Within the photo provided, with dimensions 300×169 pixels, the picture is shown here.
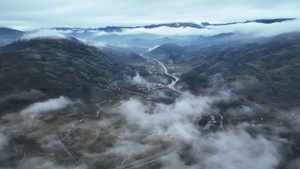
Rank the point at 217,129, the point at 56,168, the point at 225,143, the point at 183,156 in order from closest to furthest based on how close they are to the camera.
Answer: the point at 56,168
the point at 183,156
the point at 225,143
the point at 217,129

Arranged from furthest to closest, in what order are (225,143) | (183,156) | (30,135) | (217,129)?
1. (217,129)
2. (30,135)
3. (225,143)
4. (183,156)

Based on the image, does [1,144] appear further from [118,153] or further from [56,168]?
[118,153]

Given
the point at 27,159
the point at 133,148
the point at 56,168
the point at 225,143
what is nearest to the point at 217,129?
the point at 225,143

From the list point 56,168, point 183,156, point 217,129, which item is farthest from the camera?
point 217,129

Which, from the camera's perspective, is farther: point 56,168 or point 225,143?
point 225,143

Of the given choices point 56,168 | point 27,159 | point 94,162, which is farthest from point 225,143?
point 27,159

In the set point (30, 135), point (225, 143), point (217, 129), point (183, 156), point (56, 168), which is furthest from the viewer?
point (217, 129)

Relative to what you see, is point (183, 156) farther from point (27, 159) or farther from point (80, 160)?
point (27, 159)

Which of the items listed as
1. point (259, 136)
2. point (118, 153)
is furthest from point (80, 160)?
point (259, 136)

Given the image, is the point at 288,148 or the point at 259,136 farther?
the point at 259,136
